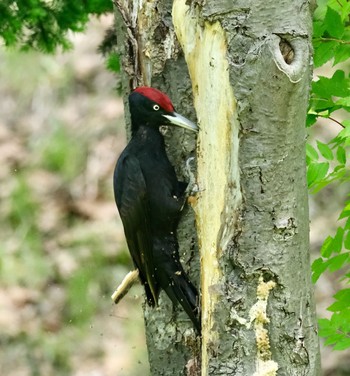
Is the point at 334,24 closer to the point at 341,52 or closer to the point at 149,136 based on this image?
the point at 341,52

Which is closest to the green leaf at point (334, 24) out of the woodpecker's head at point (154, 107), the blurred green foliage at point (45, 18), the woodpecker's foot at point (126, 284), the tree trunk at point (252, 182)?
the tree trunk at point (252, 182)

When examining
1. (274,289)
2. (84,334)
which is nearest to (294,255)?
(274,289)

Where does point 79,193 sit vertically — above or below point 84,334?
above

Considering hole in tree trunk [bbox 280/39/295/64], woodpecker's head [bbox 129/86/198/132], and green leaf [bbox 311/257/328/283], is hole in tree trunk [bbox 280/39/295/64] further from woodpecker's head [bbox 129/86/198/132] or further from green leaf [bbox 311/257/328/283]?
green leaf [bbox 311/257/328/283]

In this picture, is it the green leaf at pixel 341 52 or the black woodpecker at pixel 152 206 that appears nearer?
the green leaf at pixel 341 52

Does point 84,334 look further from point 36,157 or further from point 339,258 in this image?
point 339,258

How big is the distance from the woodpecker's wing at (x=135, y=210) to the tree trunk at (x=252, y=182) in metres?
0.41

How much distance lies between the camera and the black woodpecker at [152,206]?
2.94 meters

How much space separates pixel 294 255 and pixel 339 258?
0.43 meters

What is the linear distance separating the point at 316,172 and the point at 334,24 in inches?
20.6

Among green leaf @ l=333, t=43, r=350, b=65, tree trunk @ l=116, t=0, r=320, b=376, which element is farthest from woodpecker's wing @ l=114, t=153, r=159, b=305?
green leaf @ l=333, t=43, r=350, b=65

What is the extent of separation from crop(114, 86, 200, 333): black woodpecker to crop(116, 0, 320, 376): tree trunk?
0.35 m

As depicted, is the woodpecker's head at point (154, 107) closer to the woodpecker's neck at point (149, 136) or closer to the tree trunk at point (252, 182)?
the woodpecker's neck at point (149, 136)

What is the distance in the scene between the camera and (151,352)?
10.3ft
